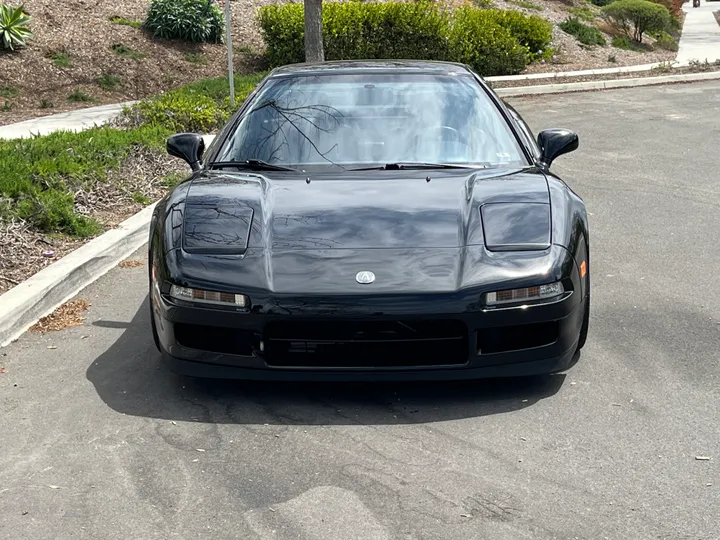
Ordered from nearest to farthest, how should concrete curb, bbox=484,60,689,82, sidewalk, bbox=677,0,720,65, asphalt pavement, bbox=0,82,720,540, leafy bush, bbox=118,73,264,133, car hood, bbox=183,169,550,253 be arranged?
asphalt pavement, bbox=0,82,720,540 → car hood, bbox=183,169,550,253 → leafy bush, bbox=118,73,264,133 → concrete curb, bbox=484,60,689,82 → sidewalk, bbox=677,0,720,65

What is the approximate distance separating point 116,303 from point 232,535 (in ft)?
10.3

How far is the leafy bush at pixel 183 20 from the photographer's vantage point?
18.6 metres

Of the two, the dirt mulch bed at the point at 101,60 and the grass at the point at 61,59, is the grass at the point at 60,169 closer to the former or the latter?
the dirt mulch bed at the point at 101,60

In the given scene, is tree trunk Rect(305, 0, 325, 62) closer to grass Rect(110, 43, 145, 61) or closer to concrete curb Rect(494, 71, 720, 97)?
concrete curb Rect(494, 71, 720, 97)

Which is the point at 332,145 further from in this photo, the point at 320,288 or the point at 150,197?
the point at 150,197

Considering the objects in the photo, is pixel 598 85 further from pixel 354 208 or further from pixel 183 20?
pixel 354 208

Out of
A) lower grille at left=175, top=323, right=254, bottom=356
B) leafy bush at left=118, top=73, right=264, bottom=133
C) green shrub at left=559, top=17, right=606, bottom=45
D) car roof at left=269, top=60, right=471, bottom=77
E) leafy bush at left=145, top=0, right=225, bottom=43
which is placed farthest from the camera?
green shrub at left=559, top=17, right=606, bottom=45

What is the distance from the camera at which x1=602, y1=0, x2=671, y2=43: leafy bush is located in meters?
25.2

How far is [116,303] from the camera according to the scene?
6.37 meters

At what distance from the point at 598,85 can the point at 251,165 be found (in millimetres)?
13815

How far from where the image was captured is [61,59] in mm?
16734

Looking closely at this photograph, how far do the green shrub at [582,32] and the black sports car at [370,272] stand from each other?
18.9 metres

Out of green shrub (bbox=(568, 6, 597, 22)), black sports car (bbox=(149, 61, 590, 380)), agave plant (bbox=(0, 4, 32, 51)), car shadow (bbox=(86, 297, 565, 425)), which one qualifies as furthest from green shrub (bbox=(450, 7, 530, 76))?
car shadow (bbox=(86, 297, 565, 425))

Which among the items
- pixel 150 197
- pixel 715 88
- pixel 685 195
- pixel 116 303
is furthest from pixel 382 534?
pixel 715 88
